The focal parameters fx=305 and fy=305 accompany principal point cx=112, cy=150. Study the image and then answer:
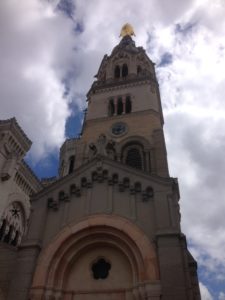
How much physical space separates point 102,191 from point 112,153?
351 inches

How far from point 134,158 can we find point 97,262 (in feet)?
39.2

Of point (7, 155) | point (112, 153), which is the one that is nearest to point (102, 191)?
point (112, 153)

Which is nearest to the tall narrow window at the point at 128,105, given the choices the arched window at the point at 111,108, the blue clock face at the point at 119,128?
the arched window at the point at 111,108

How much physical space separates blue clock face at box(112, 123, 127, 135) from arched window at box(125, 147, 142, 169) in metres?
2.28

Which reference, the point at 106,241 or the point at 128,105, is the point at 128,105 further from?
the point at 106,241

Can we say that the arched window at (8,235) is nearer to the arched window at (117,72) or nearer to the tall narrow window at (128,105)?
the tall narrow window at (128,105)

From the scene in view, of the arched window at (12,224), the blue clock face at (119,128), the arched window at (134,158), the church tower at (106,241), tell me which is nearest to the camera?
the church tower at (106,241)

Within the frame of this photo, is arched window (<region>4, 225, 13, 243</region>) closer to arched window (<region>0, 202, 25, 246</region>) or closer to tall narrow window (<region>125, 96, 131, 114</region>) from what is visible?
arched window (<region>0, 202, 25, 246</region>)

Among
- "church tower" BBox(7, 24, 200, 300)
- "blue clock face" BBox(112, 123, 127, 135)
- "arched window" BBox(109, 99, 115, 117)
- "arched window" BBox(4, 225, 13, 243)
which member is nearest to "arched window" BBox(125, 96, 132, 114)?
"arched window" BBox(109, 99, 115, 117)

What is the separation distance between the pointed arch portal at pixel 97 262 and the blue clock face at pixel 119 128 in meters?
Result: 13.5

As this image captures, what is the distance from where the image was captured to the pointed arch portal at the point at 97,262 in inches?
592

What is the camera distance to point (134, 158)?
88.5ft

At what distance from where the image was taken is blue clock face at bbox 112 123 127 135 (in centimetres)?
2922

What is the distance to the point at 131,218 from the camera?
54.1 ft
